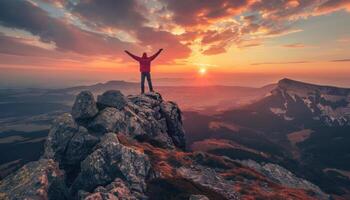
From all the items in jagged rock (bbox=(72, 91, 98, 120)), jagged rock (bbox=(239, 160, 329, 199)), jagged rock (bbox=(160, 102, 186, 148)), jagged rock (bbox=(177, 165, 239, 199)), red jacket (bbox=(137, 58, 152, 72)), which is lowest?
jagged rock (bbox=(239, 160, 329, 199))

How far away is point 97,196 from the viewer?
32.9 m

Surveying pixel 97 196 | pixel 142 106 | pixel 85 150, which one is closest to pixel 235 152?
pixel 142 106

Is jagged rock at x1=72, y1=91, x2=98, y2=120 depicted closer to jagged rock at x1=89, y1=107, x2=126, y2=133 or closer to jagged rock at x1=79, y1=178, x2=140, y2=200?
jagged rock at x1=89, y1=107, x2=126, y2=133

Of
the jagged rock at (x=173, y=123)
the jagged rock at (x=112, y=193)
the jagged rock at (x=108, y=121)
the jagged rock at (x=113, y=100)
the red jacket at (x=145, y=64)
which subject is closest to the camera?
the jagged rock at (x=112, y=193)

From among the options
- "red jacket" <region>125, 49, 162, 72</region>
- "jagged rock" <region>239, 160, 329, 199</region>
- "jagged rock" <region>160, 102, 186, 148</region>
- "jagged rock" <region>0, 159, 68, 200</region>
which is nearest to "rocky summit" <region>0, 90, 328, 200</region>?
"jagged rock" <region>0, 159, 68, 200</region>

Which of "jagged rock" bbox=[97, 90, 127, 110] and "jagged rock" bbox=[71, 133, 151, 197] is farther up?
"jagged rock" bbox=[97, 90, 127, 110]

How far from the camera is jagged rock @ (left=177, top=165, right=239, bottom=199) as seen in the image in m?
52.4

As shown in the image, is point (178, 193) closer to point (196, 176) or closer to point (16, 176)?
point (196, 176)

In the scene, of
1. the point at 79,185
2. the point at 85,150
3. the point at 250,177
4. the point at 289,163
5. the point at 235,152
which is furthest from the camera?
the point at 289,163

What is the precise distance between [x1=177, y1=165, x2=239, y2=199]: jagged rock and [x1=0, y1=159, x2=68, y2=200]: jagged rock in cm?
2344

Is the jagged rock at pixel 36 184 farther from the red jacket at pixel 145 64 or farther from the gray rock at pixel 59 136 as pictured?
the red jacket at pixel 145 64

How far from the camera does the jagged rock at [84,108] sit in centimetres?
6062

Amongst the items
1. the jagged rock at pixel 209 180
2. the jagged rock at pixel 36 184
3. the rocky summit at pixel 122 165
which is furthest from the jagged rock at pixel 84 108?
the jagged rock at pixel 209 180

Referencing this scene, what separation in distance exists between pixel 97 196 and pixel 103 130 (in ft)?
83.7
